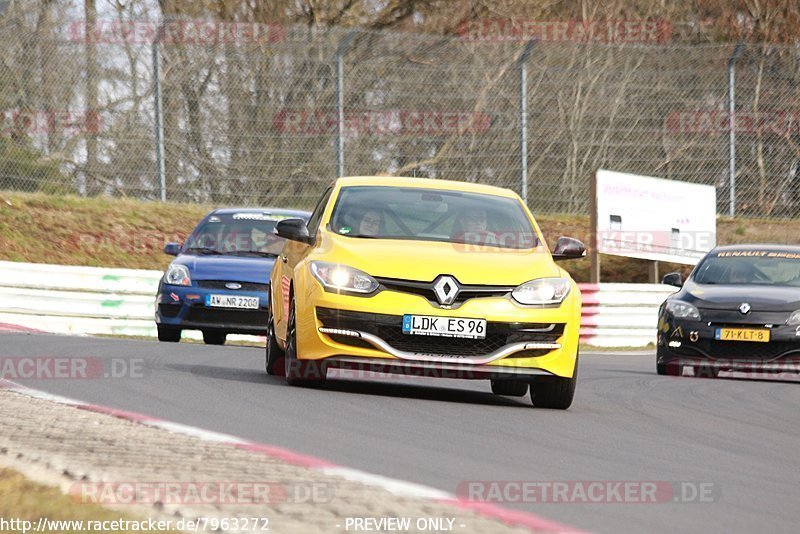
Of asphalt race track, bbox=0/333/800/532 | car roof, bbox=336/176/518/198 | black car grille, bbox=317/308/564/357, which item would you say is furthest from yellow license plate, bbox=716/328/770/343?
black car grille, bbox=317/308/564/357

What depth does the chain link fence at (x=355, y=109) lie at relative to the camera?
23.0 meters

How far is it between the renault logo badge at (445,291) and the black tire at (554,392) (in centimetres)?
79

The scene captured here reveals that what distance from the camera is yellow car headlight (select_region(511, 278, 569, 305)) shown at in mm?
9344

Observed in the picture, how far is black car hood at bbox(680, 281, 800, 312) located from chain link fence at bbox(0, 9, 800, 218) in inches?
337

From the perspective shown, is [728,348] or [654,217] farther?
[654,217]

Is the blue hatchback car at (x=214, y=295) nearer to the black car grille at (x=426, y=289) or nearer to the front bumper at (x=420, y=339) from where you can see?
the front bumper at (x=420, y=339)

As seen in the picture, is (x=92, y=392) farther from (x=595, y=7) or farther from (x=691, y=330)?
(x=595, y=7)

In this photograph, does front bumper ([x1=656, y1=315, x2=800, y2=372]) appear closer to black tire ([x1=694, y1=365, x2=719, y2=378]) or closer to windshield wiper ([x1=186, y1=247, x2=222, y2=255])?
black tire ([x1=694, y1=365, x2=719, y2=378])

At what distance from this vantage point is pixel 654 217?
2555 centimetres

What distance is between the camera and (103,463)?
18.0ft

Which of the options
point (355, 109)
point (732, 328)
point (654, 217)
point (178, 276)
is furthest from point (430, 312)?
point (654, 217)

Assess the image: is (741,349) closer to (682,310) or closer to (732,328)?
(732,328)

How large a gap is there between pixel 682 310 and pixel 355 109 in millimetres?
9497

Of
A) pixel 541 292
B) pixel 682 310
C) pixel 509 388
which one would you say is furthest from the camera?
pixel 682 310
